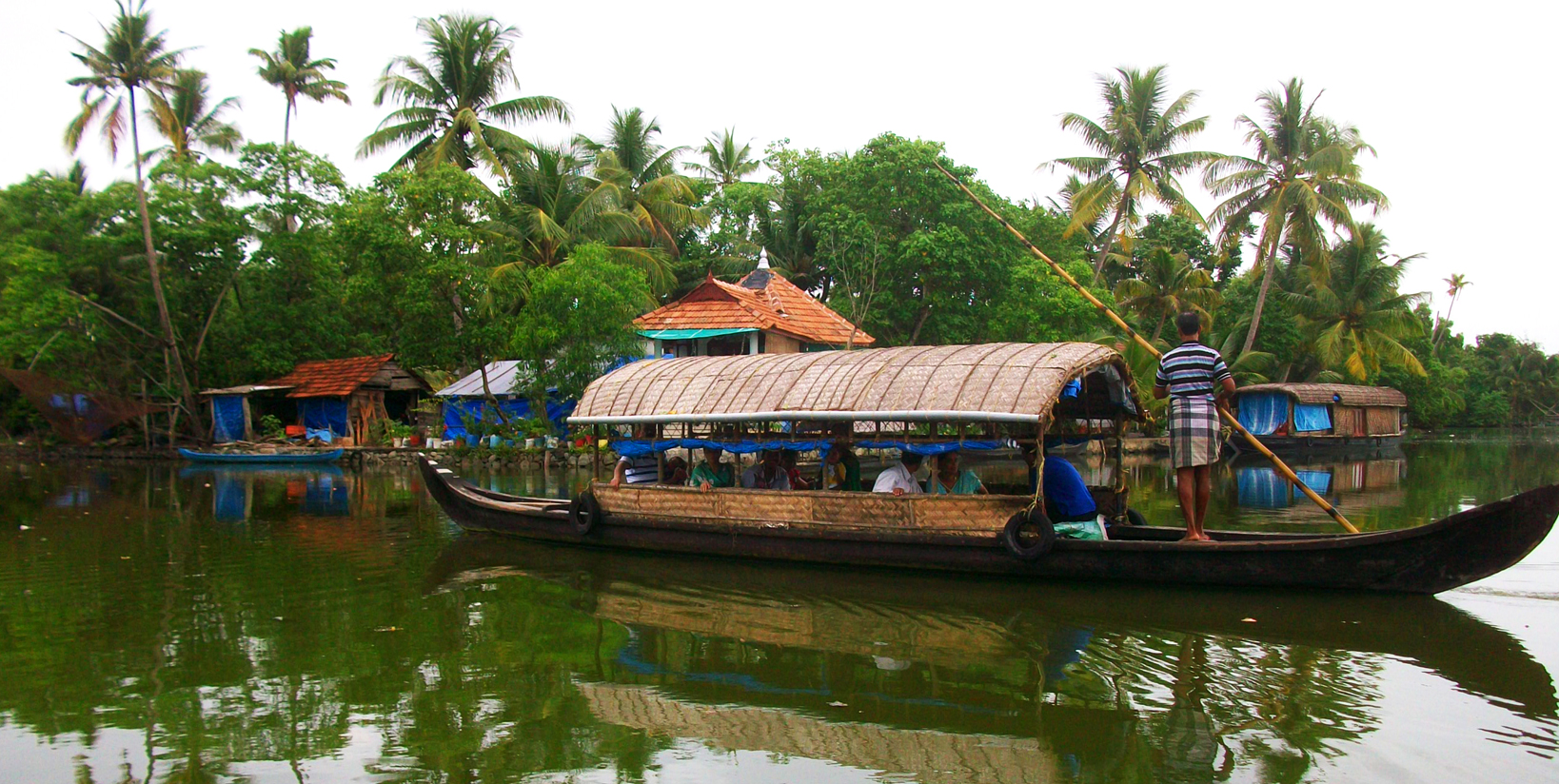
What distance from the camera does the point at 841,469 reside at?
880 cm

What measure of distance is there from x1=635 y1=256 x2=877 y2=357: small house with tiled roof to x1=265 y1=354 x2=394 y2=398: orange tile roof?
25.6ft

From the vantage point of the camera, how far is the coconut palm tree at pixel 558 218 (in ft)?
78.9

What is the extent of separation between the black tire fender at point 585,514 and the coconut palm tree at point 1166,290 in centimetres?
2046

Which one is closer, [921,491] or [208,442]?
[921,491]

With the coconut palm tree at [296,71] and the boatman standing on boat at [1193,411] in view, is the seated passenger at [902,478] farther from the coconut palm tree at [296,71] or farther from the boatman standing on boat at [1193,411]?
the coconut palm tree at [296,71]

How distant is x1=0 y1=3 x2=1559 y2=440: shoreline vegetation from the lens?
22.3 meters

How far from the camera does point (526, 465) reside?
21.0 m

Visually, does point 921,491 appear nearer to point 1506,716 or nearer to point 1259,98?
point 1506,716

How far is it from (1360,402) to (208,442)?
1244 inches

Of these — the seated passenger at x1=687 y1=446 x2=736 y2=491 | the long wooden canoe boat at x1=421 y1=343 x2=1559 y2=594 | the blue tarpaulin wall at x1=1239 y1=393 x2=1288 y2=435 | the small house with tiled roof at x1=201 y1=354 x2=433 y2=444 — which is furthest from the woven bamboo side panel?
the blue tarpaulin wall at x1=1239 y1=393 x2=1288 y2=435

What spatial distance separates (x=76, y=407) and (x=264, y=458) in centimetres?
469

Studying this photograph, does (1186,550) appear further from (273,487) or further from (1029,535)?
(273,487)

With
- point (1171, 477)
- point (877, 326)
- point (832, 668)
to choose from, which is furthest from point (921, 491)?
point (877, 326)

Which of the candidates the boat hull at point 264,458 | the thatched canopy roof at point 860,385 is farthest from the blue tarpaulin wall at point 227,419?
the thatched canopy roof at point 860,385
